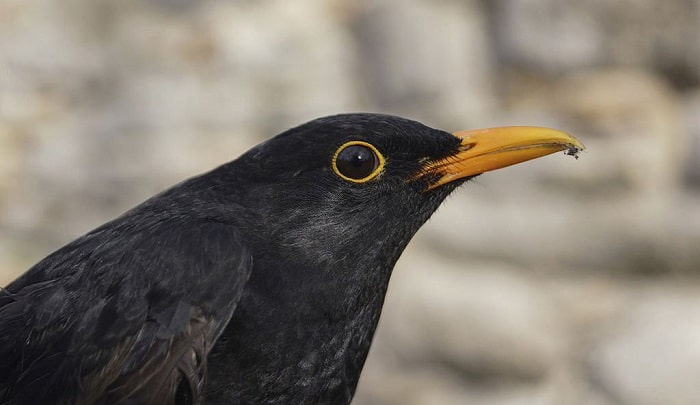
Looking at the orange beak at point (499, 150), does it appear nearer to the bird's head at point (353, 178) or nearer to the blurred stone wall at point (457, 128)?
the bird's head at point (353, 178)

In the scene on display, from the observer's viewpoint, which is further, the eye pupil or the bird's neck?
the eye pupil

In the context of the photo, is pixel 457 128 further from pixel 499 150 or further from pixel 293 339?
pixel 293 339

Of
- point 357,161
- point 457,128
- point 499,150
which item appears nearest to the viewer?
point 357,161

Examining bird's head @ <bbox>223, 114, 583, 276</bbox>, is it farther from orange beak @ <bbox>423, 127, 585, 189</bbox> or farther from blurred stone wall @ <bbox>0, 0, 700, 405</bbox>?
blurred stone wall @ <bbox>0, 0, 700, 405</bbox>

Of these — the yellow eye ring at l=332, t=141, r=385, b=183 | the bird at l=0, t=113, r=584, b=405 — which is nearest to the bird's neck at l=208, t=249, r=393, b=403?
the bird at l=0, t=113, r=584, b=405

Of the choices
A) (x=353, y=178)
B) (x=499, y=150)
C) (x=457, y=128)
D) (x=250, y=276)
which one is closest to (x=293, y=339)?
(x=250, y=276)

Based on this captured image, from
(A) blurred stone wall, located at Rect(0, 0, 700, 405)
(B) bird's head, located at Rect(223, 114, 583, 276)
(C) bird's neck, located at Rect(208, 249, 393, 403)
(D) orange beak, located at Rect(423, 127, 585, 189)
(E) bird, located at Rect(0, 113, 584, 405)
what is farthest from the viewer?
(A) blurred stone wall, located at Rect(0, 0, 700, 405)

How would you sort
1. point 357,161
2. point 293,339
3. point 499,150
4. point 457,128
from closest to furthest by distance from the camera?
point 293,339, point 357,161, point 499,150, point 457,128

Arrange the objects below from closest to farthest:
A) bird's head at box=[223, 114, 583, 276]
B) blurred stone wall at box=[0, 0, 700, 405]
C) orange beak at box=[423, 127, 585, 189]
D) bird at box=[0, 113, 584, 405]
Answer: bird at box=[0, 113, 584, 405] < bird's head at box=[223, 114, 583, 276] < orange beak at box=[423, 127, 585, 189] < blurred stone wall at box=[0, 0, 700, 405]
